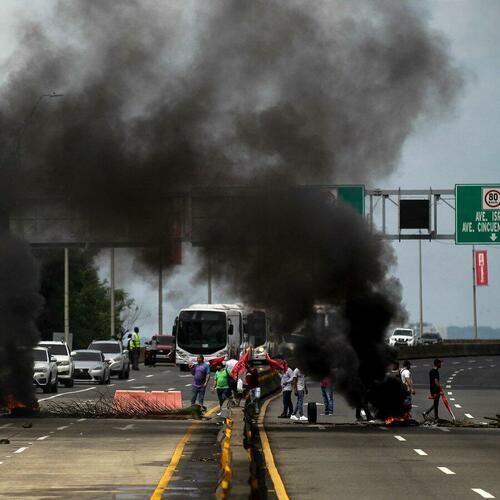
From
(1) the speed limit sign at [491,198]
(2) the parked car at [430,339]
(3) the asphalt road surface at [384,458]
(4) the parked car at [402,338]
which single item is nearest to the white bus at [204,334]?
(1) the speed limit sign at [491,198]

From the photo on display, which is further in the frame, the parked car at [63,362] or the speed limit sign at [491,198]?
the parked car at [63,362]

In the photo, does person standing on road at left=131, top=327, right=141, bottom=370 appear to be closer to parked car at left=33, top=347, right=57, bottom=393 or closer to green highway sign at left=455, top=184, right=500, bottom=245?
parked car at left=33, top=347, right=57, bottom=393

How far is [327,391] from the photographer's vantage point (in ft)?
140

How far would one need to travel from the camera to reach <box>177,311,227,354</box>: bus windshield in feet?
252

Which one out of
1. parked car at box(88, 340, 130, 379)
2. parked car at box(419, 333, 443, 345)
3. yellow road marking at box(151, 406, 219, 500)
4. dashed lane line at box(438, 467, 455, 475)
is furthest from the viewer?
parked car at box(419, 333, 443, 345)

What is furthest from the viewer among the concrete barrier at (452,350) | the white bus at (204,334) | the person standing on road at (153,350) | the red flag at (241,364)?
the concrete barrier at (452,350)

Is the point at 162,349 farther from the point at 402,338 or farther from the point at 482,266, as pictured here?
the point at 482,266

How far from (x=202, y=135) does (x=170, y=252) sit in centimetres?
553

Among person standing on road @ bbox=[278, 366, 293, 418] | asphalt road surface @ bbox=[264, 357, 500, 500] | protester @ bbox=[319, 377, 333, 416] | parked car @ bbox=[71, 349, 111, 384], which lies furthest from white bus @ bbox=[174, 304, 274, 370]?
person standing on road @ bbox=[278, 366, 293, 418]

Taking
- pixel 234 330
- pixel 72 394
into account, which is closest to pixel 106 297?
pixel 234 330

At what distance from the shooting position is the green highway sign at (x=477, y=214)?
5775 centimetres

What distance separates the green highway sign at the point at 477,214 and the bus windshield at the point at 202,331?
70.2 feet

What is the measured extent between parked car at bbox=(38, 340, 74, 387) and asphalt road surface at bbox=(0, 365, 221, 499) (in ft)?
60.2

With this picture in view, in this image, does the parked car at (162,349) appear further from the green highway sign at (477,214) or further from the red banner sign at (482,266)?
the red banner sign at (482,266)
